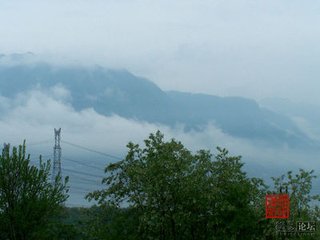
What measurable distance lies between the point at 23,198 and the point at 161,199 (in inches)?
314

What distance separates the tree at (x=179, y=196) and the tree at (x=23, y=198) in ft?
11.3

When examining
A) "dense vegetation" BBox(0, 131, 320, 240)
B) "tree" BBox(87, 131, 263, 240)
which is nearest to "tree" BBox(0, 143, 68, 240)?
"dense vegetation" BBox(0, 131, 320, 240)

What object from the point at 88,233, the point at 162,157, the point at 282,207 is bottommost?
the point at 88,233

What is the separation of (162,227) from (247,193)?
4.37m

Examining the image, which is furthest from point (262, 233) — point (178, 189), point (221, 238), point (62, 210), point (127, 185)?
point (62, 210)

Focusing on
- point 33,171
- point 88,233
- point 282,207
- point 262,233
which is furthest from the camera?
point 33,171

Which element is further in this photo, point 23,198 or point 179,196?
point 23,198

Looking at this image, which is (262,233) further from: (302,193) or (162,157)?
(162,157)

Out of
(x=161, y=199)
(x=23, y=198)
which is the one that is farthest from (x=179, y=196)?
(x=23, y=198)

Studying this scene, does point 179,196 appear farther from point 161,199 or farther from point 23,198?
point 23,198

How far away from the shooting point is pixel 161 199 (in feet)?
87.9

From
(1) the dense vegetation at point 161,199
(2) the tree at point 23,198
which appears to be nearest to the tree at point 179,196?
(1) the dense vegetation at point 161,199

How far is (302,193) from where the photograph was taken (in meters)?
25.9

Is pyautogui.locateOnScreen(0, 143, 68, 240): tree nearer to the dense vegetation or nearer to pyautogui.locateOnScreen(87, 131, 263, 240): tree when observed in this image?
the dense vegetation
